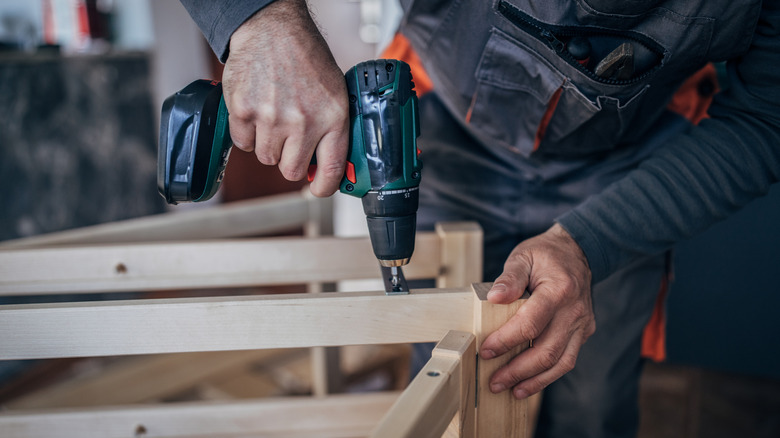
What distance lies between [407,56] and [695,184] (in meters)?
0.56

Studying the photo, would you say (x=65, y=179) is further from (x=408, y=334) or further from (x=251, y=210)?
(x=408, y=334)

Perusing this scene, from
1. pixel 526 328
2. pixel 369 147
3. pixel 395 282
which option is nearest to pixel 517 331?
pixel 526 328

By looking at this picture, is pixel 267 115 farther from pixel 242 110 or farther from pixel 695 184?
pixel 695 184

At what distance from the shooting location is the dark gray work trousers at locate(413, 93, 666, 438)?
96 centimetres

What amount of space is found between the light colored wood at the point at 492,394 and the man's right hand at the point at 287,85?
10.0 inches

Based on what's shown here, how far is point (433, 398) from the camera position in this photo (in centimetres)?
46

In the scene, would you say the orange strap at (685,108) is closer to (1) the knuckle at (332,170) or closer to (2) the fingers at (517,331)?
(2) the fingers at (517,331)

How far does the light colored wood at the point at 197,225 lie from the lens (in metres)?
0.92

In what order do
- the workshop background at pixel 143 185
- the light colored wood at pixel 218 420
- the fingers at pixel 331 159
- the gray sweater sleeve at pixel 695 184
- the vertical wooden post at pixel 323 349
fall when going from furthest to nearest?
the workshop background at pixel 143 185 → the vertical wooden post at pixel 323 349 → the light colored wood at pixel 218 420 → the gray sweater sleeve at pixel 695 184 → the fingers at pixel 331 159

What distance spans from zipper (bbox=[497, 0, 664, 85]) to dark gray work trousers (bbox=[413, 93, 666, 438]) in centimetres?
24

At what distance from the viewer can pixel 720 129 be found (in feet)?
2.64

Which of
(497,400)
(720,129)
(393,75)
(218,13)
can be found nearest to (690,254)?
(720,129)

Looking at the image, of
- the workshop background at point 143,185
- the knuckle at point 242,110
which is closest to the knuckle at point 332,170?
the knuckle at point 242,110

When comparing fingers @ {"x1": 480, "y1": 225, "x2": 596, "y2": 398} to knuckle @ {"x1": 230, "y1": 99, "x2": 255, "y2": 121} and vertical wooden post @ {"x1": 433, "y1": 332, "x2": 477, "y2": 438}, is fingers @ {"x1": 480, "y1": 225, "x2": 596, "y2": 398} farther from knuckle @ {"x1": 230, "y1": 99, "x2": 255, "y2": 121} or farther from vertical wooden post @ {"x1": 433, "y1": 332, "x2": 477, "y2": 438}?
knuckle @ {"x1": 230, "y1": 99, "x2": 255, "y2": 121}
